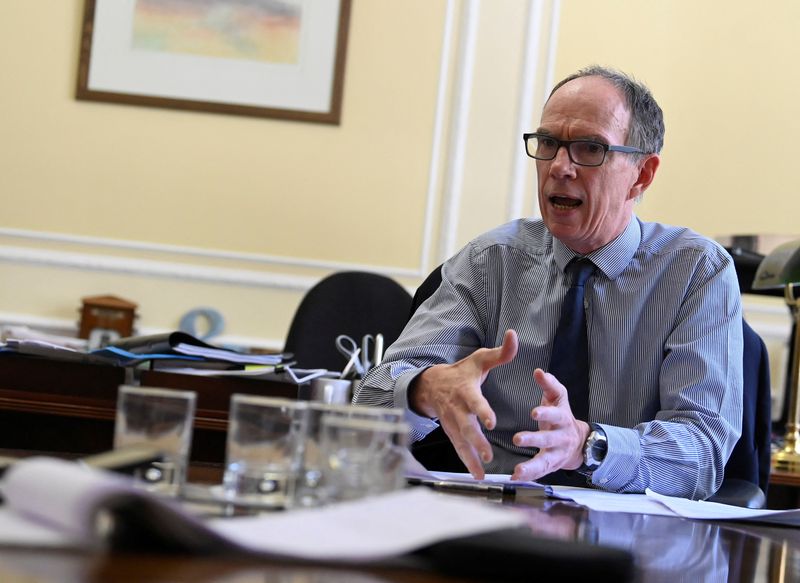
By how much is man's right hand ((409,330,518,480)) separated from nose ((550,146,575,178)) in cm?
54

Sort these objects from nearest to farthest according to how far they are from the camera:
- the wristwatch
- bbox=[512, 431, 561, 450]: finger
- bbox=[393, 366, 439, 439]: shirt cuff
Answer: bbox=[512, 431, 561, 450]: finger, the wristwatch, bbox=[393, 366, 439, 439]: shirt cuff

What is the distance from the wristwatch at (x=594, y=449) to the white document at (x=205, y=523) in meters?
0.83

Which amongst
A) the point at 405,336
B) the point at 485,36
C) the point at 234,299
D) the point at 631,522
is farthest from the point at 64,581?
the point at 485,36

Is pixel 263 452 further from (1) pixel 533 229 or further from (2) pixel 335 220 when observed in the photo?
(2) pixel 335 220

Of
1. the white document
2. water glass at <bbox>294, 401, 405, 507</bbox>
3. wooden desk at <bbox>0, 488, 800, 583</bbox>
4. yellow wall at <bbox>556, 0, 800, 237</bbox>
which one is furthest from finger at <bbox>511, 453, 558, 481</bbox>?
yellow wall at <bbox>556, 0, 800, 237</bbox>

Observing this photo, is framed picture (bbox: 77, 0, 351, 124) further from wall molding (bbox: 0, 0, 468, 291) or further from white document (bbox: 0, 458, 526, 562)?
white document (bbox: 0, 458, 526, 562)

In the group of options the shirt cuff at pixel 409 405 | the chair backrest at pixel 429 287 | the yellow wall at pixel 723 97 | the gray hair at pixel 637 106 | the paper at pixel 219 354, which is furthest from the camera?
the yellow wall at pixel 723 97

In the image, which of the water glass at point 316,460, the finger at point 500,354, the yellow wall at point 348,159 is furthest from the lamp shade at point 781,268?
the yellow wall at point 348,159

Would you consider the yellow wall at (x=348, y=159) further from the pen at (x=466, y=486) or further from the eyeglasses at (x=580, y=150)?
the pen at (x=466, y=486)

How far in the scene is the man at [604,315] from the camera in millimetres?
1825

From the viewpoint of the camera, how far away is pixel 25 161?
393 cm

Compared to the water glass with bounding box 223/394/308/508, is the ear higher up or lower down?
higher up

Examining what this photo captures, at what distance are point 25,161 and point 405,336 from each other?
7.63 feet

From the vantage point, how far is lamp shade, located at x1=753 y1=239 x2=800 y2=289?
2.28 metres
